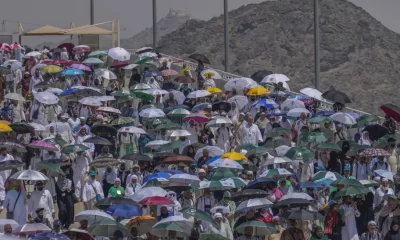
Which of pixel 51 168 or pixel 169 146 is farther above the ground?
pixel 169 146

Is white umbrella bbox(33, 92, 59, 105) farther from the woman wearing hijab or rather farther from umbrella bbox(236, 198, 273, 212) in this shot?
umbrella bbox(236, 198, 273, 212)

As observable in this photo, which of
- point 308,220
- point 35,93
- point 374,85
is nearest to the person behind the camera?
point 308,220

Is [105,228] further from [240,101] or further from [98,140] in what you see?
[240,101]

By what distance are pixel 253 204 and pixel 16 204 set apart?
159 inches

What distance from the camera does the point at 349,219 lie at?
79.5 ft

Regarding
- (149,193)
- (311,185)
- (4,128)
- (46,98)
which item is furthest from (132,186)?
(46,98)

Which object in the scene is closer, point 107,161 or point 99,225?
point 99,225

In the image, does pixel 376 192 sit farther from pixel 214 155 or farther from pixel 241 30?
pixel 241 30

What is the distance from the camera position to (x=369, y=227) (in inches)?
906

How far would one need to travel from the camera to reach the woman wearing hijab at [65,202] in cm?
2583

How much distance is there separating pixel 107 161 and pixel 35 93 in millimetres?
7254

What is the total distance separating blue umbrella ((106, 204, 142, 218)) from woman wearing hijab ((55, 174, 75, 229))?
9.48ft

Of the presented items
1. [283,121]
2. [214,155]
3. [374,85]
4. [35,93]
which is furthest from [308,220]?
[374,85]

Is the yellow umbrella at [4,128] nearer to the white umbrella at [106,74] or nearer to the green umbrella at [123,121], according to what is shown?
the green umbrella at [123,121]
